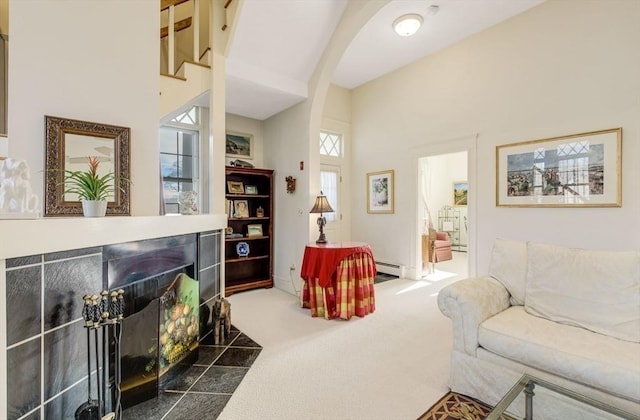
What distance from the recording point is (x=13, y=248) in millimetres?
1043

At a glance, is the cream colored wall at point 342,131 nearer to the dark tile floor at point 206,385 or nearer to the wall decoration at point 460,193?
the dark tile floor at point 206,385

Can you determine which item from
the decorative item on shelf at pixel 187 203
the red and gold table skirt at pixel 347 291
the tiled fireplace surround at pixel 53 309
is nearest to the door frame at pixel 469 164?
the red and gold table skirt at pixel 347 291

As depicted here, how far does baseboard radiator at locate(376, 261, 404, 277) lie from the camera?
4.89 metres

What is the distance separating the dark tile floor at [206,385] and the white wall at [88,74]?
4.04 feet

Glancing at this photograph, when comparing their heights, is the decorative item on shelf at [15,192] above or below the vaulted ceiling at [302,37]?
below

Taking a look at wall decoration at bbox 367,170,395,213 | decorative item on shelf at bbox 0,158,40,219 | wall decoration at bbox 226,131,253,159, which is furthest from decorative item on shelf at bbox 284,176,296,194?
decorative item on shelf at bbox 0,158,40,219

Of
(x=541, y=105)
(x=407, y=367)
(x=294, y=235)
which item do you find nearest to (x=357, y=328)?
(x=407, y=367)

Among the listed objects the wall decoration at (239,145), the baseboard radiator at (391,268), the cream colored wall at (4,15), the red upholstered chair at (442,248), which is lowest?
the baseboard radiator at (391,268)

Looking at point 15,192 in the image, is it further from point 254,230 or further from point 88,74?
point 254,230

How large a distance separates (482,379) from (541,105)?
3217mm

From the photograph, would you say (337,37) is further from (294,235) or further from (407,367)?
(407,367)

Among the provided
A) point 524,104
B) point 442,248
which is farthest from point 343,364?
point 442,248

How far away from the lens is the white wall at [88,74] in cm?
171

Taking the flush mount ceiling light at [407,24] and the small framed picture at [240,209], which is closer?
the flush mount ceiling light at [407,24]
